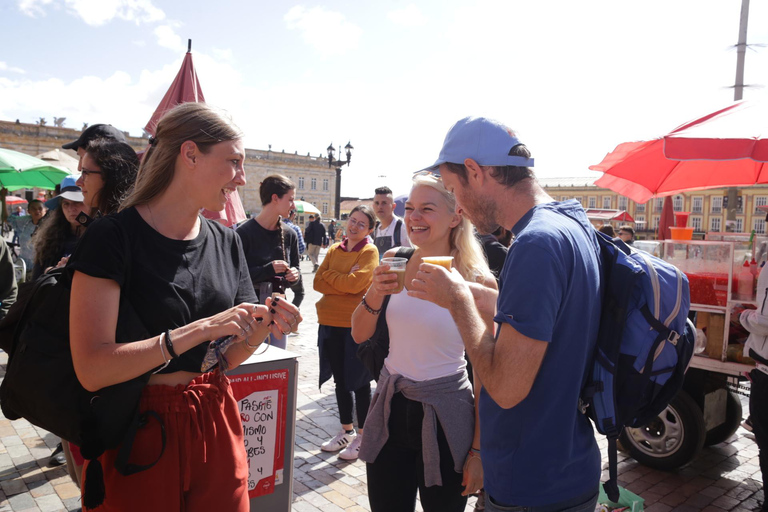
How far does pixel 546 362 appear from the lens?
163 centimetres

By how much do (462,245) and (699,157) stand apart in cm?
275

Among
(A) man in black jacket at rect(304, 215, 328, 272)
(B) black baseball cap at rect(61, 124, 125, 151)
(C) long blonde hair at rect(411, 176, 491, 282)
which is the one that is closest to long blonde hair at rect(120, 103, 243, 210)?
(B) black baseball cap at rect(61, 124, 125, 151)

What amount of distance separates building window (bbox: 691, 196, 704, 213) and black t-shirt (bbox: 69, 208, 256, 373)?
109 meters

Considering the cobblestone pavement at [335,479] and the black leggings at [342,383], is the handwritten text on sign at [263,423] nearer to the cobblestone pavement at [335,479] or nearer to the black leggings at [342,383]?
the cobblestone pavement at [335,479]

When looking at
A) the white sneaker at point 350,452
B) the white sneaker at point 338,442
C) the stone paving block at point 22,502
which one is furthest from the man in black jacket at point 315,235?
the stone paving block at point 22,502

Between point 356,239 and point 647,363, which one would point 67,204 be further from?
point 647,363

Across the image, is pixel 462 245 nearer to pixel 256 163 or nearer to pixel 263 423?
pixel 263 423

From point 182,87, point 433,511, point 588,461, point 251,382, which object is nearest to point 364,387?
point 251,382

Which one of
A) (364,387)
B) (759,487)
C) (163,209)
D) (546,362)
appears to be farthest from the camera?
(364,387)

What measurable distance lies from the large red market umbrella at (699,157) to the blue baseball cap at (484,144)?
10.7 ft

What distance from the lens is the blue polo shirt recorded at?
154 cm

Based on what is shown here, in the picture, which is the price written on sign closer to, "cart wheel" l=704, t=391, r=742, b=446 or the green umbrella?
"cart wheel" l=704, t=391, r=742, b=446

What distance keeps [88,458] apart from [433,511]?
5.16 feet

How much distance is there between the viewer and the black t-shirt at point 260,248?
4922 mm
